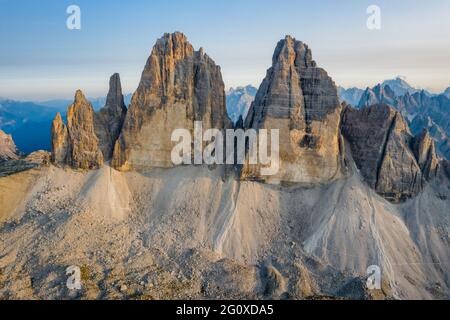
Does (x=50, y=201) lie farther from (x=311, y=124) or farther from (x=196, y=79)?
(x=311, y=124)

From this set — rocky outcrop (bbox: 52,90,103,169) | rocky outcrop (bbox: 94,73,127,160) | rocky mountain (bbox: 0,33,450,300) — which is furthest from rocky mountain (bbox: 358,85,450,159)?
rocky outcrop (bbox: 52,90,103,169)

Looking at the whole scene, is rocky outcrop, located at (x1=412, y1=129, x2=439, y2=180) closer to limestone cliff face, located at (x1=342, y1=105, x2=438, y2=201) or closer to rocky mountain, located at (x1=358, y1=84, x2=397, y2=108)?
limestone cliff face, located at (x1=342, y1=105, x2=438, y2=201)

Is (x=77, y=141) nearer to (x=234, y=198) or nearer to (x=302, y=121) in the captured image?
(x=234, y=198)

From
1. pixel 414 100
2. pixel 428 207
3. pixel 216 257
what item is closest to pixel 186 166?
pixel 216 257

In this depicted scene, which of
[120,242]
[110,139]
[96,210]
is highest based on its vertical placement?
[110,139]

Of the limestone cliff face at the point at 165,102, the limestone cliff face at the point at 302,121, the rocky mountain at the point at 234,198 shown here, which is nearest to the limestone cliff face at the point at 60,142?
the rocky mountain at the point at 234,198
